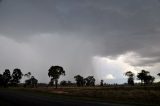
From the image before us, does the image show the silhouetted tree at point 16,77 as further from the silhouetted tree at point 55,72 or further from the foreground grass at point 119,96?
the foreground grass at point 119,96

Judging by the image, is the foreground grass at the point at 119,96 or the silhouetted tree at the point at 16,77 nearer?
the foreground grass at the point at 119,96

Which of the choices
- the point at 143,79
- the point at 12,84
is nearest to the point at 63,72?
the point at 12,84

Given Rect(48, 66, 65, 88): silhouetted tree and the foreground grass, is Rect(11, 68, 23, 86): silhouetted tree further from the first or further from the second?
the foreground grass

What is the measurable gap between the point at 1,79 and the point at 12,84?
8.75 m

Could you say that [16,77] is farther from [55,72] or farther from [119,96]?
[119,96]

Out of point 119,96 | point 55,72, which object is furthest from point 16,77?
point 119,96

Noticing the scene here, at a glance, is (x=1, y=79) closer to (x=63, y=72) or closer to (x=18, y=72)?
(x=18, y=72)

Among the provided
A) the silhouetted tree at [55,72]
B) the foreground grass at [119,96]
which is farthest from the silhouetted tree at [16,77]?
the foreground grass at [119,96]

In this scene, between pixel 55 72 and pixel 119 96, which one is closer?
pixel 119 96

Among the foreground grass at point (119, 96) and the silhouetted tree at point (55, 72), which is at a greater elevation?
the silhouetted tree at point (55, 72)

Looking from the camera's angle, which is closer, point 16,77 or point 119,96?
point 119,96

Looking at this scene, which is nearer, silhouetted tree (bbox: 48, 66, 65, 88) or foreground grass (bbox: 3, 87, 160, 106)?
foreground grass (bbox: 3, 87, 160, 106)

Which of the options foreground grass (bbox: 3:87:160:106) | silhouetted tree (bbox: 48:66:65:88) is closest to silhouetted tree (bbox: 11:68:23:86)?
silhouetted tree (bbox: 48:66:65:88)

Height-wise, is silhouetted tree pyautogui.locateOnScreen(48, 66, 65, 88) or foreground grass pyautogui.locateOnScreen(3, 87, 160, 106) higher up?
silhouetted tree pyautogui.locateOnScreen(48, 66, 65, 88)
